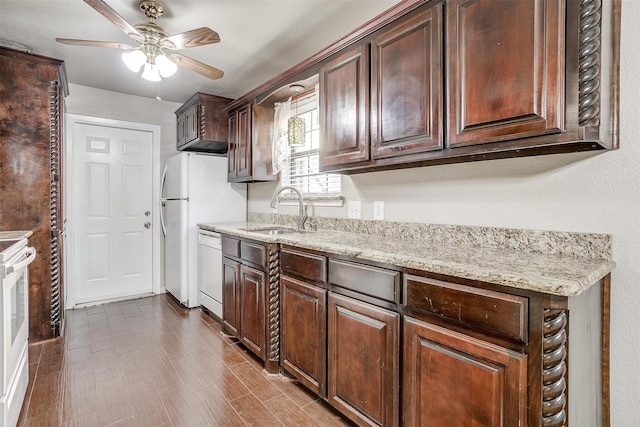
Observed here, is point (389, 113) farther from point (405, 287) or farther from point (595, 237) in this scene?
point (595, 237)

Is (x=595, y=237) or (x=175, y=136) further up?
(x=175, y=136)

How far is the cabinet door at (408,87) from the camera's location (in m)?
1.51

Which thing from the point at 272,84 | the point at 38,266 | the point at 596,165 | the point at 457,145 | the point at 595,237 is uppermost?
the point at 272,84

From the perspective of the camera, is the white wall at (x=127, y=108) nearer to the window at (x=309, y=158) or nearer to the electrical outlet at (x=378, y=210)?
the window at (x=309, y=158)

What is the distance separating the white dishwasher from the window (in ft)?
3.11

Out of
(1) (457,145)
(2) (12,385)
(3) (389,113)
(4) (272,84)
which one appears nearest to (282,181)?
(4) (272,84)

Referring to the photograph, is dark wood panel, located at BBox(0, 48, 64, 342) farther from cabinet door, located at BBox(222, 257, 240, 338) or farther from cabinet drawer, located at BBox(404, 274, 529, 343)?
cabinet drawer, located at BBox(404, 274, 529, 343)

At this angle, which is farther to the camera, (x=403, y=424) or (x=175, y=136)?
(x=175, y=136)

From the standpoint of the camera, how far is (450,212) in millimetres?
1827

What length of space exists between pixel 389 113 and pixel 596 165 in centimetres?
94

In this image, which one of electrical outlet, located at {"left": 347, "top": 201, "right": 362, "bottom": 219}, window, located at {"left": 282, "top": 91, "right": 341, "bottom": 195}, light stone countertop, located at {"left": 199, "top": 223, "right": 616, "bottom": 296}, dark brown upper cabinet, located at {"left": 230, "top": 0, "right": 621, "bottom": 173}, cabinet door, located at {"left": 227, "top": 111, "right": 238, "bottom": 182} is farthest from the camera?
cabinet door, located at {"left": 227, "top": 111, "right": 238, "bottom": 182}

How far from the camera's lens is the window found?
111 inches

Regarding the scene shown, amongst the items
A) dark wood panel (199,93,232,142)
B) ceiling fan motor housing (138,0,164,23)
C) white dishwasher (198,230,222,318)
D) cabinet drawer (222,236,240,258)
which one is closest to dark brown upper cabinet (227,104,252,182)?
dark wood panel (199,93,232,142)

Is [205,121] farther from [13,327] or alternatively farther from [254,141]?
[13,327]
